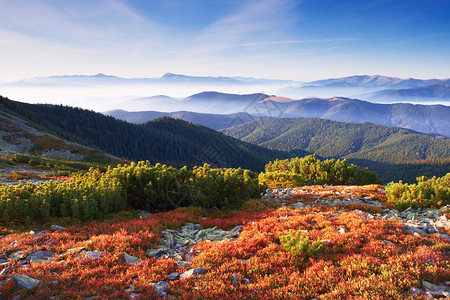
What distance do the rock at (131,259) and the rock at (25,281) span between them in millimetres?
2042

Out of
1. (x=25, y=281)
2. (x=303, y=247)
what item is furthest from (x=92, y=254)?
(x=303, y=247)

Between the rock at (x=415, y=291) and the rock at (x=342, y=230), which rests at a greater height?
the rock at (x=415, y=291)

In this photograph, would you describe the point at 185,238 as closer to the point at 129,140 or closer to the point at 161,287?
the point at 161,287

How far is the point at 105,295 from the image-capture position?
203 inches

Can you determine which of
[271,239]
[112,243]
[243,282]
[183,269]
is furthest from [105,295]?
[271,239]

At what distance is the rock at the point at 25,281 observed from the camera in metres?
5.15

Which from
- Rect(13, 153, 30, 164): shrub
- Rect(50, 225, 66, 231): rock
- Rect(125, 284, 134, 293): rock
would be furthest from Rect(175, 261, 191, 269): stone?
Rect(13, 153, 30, 164): shrub

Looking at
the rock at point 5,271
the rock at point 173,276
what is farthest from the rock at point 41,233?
the rock at point 173,276

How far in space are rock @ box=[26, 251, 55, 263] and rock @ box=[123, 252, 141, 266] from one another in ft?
6.84

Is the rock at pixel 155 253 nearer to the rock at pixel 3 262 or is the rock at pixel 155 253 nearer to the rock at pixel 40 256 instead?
the rock at pixel 40 256

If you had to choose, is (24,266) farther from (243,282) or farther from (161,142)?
(161,142)

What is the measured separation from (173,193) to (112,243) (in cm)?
589

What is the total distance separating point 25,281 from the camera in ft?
17.4

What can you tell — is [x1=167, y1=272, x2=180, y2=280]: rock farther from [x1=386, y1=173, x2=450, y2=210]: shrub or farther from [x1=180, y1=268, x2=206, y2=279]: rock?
[x1=386, y1=173, x2=450, y2=210]: shrub
